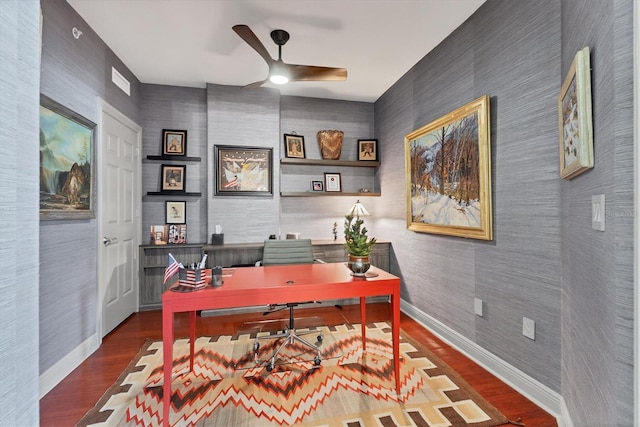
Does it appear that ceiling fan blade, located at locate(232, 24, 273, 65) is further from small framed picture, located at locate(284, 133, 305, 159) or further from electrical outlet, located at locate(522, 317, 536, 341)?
electrical outlet, located at locate(522, 317, 536, 341)

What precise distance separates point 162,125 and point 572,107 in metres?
4.21

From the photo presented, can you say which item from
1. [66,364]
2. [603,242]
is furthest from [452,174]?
[66,364]

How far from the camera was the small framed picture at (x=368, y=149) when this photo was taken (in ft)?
14.7

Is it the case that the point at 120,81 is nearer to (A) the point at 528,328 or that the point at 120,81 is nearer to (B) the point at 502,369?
(A) the point at 528,328

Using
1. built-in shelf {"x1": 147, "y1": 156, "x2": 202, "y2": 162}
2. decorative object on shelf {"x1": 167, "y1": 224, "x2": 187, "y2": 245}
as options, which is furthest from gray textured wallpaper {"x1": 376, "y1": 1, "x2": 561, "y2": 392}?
decorative object on shelf {"x1": 167, "y1": 224, "x2": 187, "y2": 245}

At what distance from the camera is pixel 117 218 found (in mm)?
3225

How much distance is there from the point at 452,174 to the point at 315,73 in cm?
160

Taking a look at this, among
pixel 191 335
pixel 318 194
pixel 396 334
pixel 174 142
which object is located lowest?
pixel 191 335

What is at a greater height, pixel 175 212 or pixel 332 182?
pixel 332 182

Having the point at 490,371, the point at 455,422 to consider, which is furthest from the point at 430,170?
the point at 455,422

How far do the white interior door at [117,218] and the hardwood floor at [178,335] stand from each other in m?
0.27

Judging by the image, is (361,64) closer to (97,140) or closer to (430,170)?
(430,170)

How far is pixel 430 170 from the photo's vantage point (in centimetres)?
311

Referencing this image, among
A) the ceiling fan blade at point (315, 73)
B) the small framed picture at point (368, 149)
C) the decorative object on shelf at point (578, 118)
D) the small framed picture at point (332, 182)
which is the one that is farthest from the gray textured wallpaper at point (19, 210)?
the small framed picture at point (368, 149)
